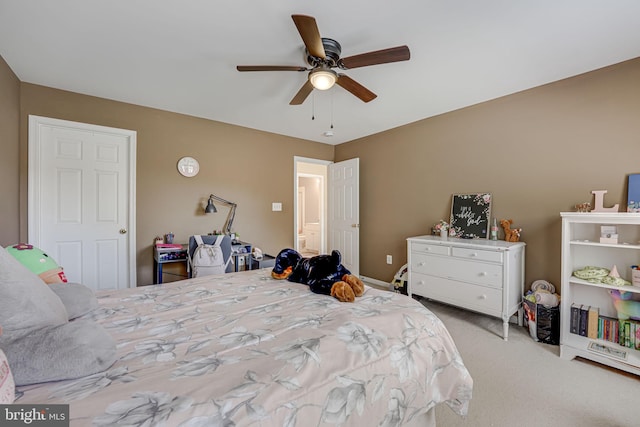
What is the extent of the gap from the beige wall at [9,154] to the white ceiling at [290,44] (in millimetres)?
166

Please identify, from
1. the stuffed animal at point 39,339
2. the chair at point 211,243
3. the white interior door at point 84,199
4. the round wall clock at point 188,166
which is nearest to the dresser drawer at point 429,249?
the chair at point 211,243

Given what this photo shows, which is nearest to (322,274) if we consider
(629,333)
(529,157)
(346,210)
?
(629,333)

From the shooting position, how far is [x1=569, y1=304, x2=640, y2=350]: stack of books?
2025mm

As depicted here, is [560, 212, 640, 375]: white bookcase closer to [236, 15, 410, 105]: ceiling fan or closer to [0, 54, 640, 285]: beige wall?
[0, 54, 640, 285]: beige wall

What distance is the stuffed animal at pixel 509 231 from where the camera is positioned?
2.79 meters

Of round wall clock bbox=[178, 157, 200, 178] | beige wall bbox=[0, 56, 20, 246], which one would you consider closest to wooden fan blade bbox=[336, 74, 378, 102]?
round wall clock bbox=[178, 157, 200, 178]

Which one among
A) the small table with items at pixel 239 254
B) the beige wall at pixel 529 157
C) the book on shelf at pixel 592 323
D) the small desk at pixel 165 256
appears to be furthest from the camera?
the small table with items at pixel 239 254

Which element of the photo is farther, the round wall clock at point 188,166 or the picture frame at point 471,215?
the round wall clock at point 188,166

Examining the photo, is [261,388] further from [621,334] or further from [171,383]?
[621,334]

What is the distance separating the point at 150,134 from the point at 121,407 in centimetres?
338

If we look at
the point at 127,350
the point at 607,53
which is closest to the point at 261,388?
the point at 127,350

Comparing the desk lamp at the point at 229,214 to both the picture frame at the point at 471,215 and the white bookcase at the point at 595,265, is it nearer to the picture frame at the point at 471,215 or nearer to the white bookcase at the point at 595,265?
the picture frame at the point at 471,215

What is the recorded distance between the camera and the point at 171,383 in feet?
2.59

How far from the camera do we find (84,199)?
9.75 ft
